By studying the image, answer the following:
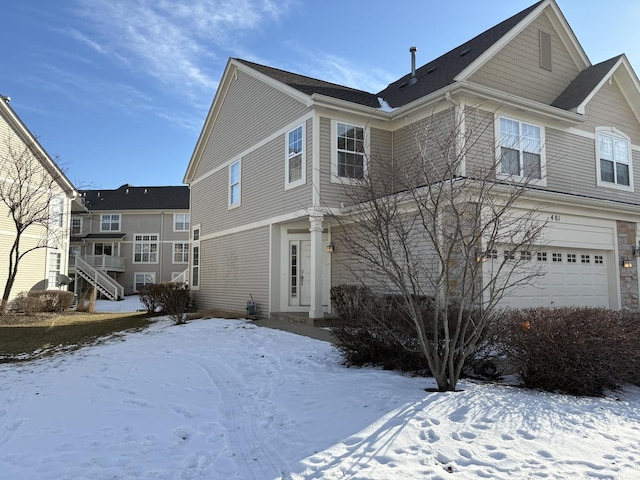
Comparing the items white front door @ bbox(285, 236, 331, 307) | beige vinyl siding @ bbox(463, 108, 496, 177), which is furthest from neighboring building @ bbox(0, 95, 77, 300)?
beige vinyl siding @ bbox(463, 108, 496, 177)

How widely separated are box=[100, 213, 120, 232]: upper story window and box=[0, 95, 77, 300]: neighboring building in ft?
42.3

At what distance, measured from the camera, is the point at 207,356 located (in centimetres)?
867

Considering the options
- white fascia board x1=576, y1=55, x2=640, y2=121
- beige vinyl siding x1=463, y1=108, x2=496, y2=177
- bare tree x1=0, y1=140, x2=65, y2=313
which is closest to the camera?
beige vinyl siding x1=463, y1=108, x2=496, y2=177

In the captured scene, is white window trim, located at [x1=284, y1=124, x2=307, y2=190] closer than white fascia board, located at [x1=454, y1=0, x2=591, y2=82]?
No

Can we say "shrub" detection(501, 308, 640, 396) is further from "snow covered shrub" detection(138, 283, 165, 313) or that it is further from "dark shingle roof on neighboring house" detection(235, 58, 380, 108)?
"snow covered shrub" detection(138, 283, 165, 313)

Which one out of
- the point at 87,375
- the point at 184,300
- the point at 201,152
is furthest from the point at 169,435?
the point at 201,152

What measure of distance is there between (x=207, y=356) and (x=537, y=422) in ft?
19.0

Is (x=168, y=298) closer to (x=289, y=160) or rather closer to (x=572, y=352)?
(x=289, y=160)

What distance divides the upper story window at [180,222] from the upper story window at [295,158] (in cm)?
2490

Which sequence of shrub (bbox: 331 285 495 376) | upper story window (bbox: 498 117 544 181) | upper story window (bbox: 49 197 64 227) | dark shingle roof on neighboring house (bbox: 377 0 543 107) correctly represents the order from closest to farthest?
shrub (bbox: 331 285 495 376) < upper story window (bbox: 498 117 544 181) < dark shingle roof on neighboring house (bbox: 377 0 543 107) < upper story window (bbox: 49 197 64 227)

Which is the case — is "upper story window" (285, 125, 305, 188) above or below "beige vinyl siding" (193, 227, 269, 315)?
above

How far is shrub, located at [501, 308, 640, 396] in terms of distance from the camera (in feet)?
19.6

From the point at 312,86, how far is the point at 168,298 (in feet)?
28.8

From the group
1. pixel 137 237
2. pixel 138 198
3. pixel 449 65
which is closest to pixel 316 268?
pixel 449 65
